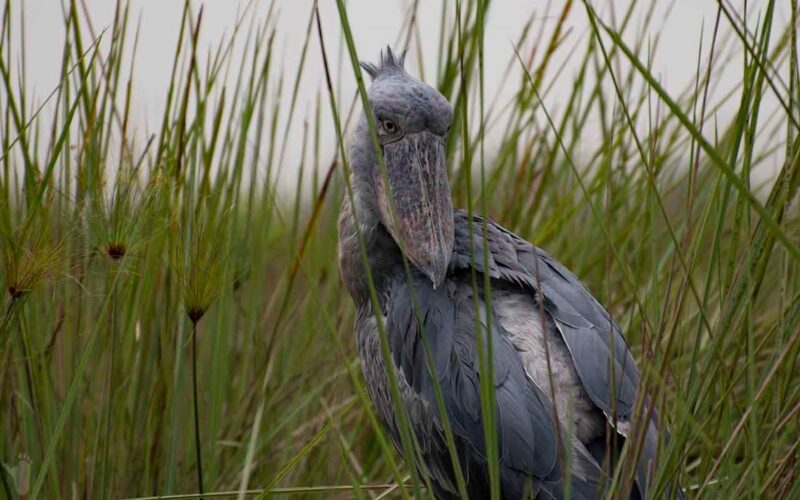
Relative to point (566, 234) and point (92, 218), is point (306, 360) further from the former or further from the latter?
point (92, 218)

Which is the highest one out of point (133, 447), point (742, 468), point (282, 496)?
point (742, 468)

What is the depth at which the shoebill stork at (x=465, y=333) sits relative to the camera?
1684 mm

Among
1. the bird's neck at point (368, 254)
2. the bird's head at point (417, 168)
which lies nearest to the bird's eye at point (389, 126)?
the bird's head at point (417, 168)

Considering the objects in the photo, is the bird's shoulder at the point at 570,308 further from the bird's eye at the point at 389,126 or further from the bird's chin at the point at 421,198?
the bird's eye at the point at 389,126

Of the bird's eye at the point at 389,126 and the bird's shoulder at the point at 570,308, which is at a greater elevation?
the bird's eye at the point at 389,126

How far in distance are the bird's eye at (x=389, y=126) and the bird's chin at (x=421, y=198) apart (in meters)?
0.03

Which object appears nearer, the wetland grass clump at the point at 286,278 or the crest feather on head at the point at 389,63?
the wetland grass clump at the point at 286,278

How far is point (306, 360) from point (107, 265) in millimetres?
851

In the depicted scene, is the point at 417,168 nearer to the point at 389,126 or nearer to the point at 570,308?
the point at 389,126

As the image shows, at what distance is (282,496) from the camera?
2.24 metres

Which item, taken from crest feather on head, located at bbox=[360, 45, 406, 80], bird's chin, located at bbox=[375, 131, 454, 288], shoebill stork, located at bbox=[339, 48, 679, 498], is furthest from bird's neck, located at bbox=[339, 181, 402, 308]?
crest feather on head, located at bbox=[360, 45, 406, 80]

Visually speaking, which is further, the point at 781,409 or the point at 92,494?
the point at 92,494

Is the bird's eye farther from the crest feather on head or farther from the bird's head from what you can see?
the crest feather on head

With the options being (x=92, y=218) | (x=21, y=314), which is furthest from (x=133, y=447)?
(x=92, y=218)
